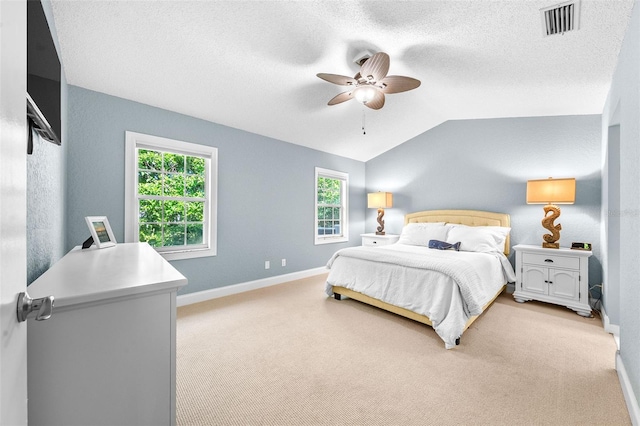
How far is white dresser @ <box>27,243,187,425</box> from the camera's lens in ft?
2.77

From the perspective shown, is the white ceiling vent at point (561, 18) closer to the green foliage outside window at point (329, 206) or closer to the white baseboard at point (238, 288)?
the green foliage outside window at point (329, 206)

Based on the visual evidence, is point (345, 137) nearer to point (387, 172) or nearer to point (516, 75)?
point (387, 172)

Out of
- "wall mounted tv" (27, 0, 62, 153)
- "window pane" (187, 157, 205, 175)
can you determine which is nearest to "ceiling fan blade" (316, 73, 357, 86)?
"wall mounted tv" (27, 0, 62, 153)

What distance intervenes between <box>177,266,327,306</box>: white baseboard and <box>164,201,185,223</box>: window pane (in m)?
0.91

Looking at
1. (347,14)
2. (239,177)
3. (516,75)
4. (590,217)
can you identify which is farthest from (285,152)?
(590,217)

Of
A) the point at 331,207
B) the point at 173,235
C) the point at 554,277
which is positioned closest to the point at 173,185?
the point at 173,235

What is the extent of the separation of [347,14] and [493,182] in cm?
335

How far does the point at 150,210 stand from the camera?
317 centimetres

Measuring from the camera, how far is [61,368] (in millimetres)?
861

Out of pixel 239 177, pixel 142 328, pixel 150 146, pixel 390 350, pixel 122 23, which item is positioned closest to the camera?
pixel 142 328

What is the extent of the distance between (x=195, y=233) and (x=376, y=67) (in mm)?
→ 2784

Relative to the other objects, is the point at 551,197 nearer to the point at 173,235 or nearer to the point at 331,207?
the point at 331,207

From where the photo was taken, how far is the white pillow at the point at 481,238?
3671 mm

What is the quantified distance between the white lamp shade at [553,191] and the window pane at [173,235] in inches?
171
